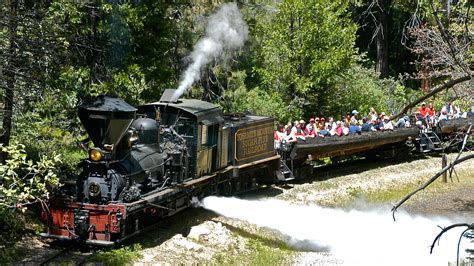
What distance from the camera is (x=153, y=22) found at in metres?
19.2

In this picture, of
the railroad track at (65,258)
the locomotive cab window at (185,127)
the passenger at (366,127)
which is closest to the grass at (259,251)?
the locomotive cab window at (185,127)

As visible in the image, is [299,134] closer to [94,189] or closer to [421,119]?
[421,119]

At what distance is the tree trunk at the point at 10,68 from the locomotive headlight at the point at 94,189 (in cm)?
209

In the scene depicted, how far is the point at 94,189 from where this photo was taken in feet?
42.9

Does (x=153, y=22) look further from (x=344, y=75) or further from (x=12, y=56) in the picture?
(x=344, y=75)

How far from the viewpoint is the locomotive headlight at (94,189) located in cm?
1305

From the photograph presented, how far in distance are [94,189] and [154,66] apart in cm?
690

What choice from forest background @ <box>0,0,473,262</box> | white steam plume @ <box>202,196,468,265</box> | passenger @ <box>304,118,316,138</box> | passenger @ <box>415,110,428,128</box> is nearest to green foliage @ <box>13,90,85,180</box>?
forest background @ <box>0,0,473,262</box>

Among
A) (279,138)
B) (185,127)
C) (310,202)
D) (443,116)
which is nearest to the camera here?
(185,127)

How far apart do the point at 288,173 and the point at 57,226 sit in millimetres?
8950

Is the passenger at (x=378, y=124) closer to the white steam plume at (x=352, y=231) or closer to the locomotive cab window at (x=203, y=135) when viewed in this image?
the white steam plume at (x=352, y=231)

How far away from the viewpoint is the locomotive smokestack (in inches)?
503

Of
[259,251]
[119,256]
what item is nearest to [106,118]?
[119,256]

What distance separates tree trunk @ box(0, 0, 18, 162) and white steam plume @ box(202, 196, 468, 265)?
17.1 ft
